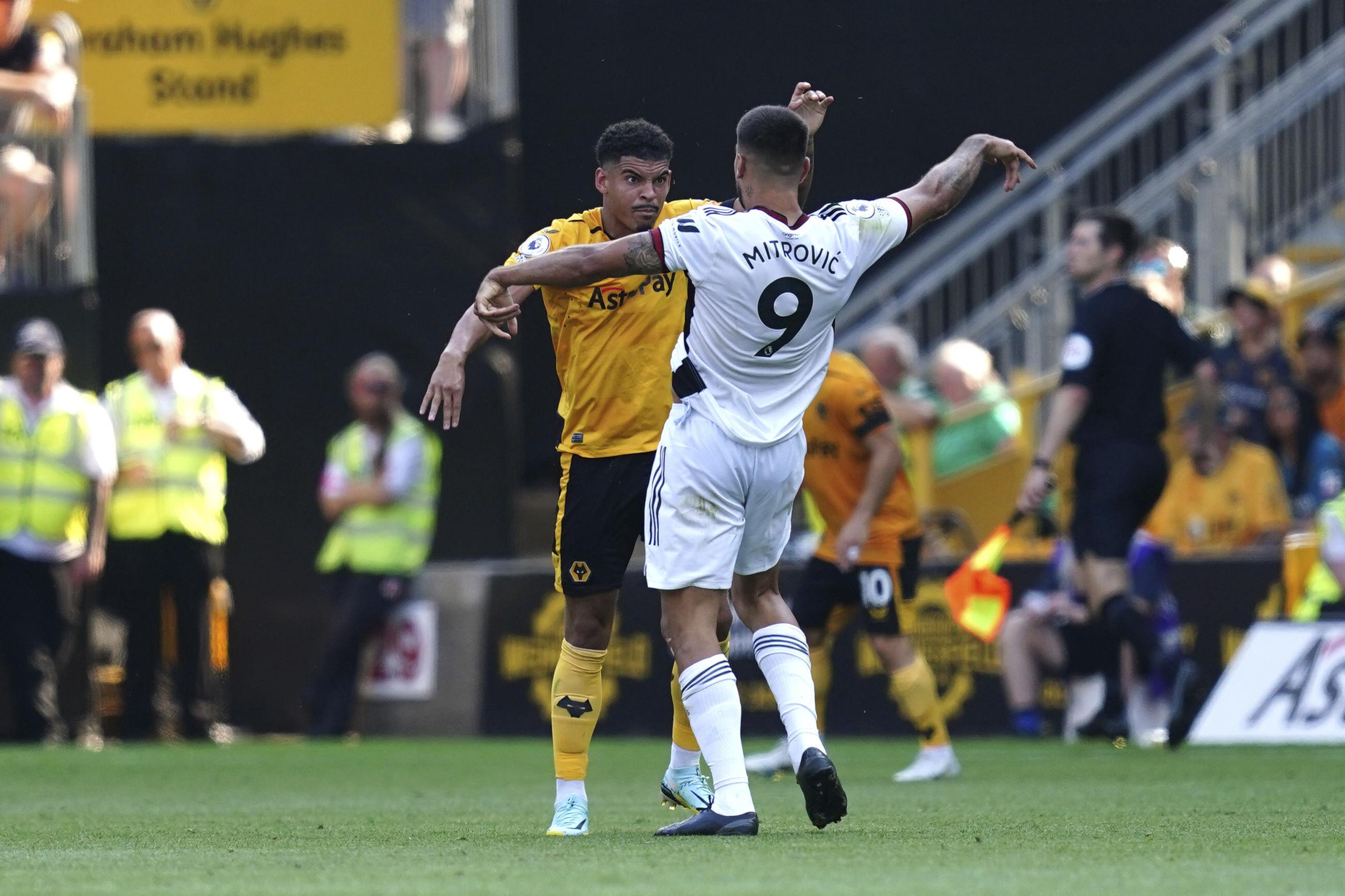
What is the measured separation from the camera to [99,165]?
50.5 feet

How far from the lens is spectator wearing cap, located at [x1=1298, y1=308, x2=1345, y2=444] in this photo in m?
13.7

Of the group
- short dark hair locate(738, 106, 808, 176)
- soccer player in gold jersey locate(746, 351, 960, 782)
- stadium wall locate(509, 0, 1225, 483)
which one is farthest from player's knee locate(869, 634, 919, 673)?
stadium wall locate(509, 0, 1225, 483)

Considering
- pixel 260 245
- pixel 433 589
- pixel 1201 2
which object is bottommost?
pixel 433 589

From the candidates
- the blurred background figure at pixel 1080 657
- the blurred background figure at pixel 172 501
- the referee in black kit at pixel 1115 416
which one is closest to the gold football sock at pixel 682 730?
the referee in black kit at pixel 1115 416

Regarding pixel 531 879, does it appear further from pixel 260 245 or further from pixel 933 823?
pixel 260 245

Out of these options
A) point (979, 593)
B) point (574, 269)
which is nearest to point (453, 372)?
point (574, 269)

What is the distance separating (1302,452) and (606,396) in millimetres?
7574

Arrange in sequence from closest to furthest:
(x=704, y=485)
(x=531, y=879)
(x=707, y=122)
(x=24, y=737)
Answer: (x=531, y=879), (x=704, y=485), (x=24, y=737), (x=707, y=122)

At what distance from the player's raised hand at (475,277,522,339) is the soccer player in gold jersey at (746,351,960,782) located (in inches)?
142

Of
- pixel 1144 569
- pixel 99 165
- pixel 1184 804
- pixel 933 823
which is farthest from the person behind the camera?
pixel 99 165

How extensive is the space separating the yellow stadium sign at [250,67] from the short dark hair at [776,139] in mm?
9468

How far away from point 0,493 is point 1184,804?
8918 mm

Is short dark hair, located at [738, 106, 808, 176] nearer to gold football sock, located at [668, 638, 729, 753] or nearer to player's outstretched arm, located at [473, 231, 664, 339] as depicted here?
player's outstretched arm, located at [473, 231, 664, 339]

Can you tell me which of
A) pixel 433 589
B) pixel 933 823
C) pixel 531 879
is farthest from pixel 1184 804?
pixel 433 589
